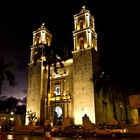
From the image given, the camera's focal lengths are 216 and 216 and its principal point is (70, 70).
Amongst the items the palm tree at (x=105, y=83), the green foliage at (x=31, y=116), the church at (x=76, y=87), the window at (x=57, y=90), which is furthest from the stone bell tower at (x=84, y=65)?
the green foliage at (x=31, y=116)

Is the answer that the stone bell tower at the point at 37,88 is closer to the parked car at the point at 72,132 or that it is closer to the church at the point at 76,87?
the church at the point at 76,87

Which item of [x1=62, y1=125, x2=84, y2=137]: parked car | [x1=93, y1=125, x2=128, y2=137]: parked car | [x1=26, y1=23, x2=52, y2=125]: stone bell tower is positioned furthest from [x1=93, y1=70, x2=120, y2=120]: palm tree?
[x1=93, y1=125, x2=128, y2=137]: parked car

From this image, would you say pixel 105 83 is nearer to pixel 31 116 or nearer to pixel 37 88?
pixel 37 88

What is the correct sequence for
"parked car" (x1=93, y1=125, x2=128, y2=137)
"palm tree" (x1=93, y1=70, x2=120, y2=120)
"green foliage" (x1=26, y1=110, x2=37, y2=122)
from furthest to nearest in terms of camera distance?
1. "green foliage" (x1=26, y1=110, x2=37, y2=122)
2. "palm tree" (x1=93, y1=70, x2=120, y2=120)
3. "parked car" (x1=93, y1=125, x2=128, y2=137)

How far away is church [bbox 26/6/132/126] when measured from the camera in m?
42.0

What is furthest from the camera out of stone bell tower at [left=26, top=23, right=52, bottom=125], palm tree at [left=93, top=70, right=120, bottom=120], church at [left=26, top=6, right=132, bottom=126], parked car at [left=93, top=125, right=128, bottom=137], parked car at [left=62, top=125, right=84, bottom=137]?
stone bell tower at [left=26, top=23, right=52, bottom=125]

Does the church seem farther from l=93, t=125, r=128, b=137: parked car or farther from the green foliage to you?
l=93, t=125, r=128, b=137: parked car

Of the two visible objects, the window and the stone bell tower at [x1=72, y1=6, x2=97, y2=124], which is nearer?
the stone bell tower at [x1=72, y1=6, x2=97, y2=124]

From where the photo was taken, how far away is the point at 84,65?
44469 mm

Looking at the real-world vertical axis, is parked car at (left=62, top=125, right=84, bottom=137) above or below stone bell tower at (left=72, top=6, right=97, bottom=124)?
below

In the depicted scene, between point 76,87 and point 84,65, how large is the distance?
15.8 ft

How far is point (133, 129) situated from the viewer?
72.8ft

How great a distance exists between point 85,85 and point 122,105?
1650cm

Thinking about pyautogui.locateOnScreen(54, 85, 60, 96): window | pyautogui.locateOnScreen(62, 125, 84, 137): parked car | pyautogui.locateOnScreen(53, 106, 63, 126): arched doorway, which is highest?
pyautogui.locateOnScreen(54, 85, 60, 96): window
